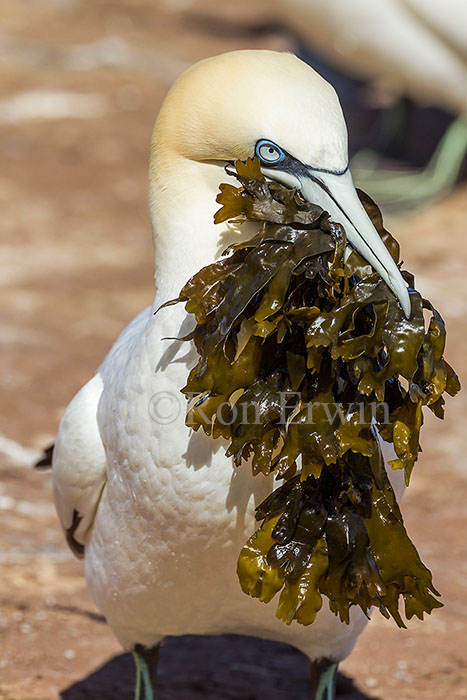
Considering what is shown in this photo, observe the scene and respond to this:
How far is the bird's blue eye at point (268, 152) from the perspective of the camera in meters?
2.58

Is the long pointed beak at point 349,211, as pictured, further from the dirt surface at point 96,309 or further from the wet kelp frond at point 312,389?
the dirt surface at point 96,309

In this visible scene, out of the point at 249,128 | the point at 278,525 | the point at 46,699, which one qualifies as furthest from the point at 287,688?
the point at 249,128

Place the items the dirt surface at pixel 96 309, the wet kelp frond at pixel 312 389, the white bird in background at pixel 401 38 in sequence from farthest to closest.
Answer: the white bird in background at pixel 401 38 < the dirt surface at pixel 96 309 < the wet kelp frond at pixel 312 389

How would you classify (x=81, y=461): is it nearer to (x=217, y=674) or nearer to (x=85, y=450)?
(x=85, y=450)

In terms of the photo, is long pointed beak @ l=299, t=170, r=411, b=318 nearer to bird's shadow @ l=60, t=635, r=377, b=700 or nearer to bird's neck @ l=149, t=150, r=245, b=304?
bird's neck @ l=149, t=150, r=245, b=304

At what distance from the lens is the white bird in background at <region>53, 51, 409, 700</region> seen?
2.57m

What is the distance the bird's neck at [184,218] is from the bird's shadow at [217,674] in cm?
178

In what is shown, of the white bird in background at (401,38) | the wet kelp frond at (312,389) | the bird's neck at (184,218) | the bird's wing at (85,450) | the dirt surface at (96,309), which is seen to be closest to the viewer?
the wet kelp frond at (312,389)

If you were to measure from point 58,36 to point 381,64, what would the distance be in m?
4.44

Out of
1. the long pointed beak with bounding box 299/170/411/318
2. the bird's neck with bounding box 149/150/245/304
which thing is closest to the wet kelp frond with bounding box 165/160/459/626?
the long pointed beak with bounding box 299/170/411/318

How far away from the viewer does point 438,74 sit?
8.91m

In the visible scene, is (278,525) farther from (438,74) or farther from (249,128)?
(438,74)

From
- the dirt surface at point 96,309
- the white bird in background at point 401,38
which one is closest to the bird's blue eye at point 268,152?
the dirt surface at point 96,309

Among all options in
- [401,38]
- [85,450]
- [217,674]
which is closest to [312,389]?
[85,450]
